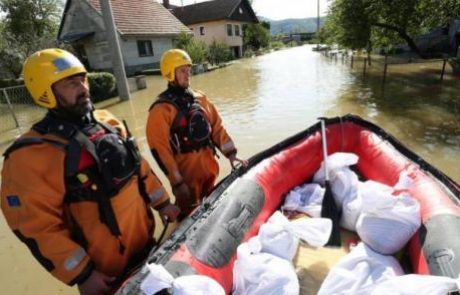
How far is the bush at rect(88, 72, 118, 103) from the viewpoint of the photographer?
1200cm

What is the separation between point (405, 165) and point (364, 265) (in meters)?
1.27

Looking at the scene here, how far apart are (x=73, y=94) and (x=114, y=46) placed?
399 inches

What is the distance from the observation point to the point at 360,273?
2037 millimetres

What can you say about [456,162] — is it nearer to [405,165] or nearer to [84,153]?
[405,165]

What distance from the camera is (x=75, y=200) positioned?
1.83m

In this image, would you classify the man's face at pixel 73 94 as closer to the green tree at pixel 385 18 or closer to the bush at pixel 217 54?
the green tree at pixel 385 18

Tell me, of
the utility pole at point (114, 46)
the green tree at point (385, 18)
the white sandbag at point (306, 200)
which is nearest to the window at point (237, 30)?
the green tree at point (385, 18)

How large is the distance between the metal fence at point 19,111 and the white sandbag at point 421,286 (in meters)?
9.91

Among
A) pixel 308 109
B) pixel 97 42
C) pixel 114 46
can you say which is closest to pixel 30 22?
pixel 97 42

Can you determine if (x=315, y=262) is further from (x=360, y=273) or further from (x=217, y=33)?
(x=217, y=33)

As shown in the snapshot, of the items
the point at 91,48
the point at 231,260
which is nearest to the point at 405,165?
the point at 231,260

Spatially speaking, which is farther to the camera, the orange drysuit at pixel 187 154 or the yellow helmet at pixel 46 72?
the orange drysuit at pixel 187 154

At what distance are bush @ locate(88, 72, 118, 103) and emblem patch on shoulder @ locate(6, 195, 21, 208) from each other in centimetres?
1117

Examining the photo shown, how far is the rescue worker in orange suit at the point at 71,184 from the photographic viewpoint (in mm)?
1654
